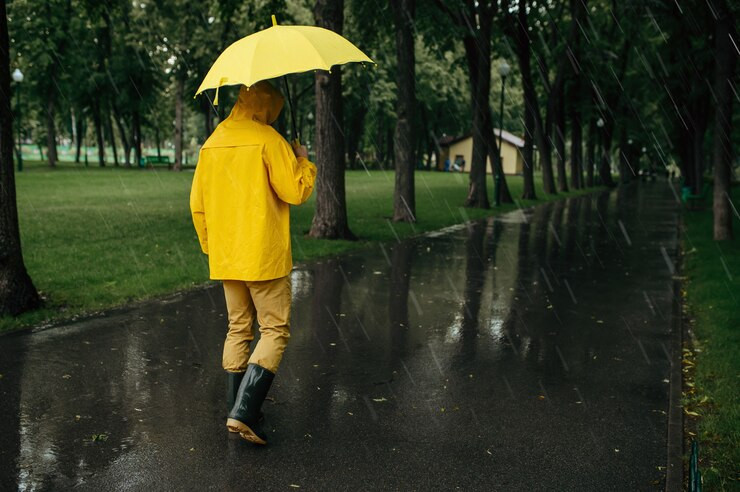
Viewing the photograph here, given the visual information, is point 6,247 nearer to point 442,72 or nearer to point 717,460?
point 717,460

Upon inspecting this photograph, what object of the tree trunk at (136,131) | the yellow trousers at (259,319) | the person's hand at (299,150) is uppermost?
the tree trunk at (136,131)

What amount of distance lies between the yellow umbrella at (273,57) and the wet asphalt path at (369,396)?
6.28 feet

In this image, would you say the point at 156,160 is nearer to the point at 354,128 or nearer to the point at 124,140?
the point at 124,140

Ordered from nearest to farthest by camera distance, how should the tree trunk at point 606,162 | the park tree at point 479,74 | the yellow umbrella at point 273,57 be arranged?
the yellow umbrella at point 273,57, the park tree at point 479,74, the tree trunk at point 606,162

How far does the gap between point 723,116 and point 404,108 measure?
7.01 meters

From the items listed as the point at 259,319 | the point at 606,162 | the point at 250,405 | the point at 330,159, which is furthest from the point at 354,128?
the point at 250,405

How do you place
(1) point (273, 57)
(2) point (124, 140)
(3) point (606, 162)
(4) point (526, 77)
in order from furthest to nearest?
(2) point (124, 140) → (3) point (606, 162) → (4) point (526, 77) → (1) point (273, 57)

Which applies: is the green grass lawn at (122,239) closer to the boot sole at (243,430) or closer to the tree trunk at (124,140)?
the boot sole at (243,430)

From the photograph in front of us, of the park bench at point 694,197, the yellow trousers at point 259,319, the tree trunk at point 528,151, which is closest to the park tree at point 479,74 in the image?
the tree trunk at point 528,151

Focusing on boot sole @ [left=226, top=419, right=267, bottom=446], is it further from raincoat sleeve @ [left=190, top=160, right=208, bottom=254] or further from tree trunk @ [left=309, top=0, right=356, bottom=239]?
tree trunk @ [left=309, top=0, right=356, bottom=239]

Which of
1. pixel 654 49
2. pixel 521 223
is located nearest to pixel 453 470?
pixel 521 223

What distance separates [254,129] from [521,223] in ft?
54.2

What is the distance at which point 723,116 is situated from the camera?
14.1 meters

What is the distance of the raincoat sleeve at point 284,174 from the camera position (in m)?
4.15
